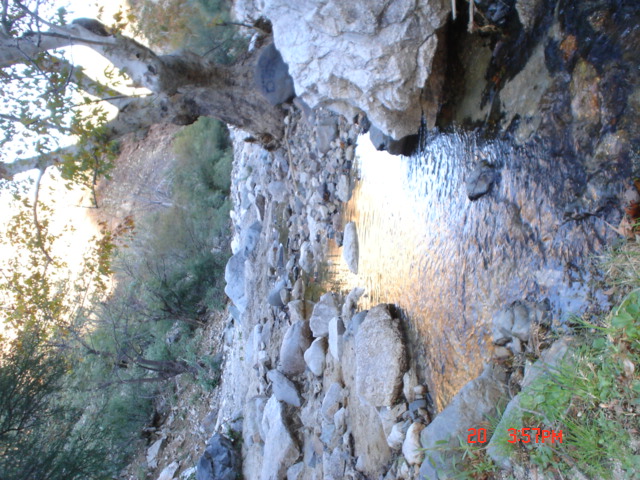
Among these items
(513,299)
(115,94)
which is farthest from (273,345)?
(513,299)

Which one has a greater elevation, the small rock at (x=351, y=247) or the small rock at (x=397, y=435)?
the small rock at (x=351, y=247)

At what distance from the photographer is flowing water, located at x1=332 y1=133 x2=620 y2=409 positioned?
2.26m

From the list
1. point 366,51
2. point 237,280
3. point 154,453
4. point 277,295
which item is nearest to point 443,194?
point 366,51

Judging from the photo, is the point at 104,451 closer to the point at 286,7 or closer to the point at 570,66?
the point at 286,7

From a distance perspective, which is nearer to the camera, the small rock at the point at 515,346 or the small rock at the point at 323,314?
the small rock at the point at 515,346

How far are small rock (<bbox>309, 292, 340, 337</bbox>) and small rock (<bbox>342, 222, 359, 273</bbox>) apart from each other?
0.35m

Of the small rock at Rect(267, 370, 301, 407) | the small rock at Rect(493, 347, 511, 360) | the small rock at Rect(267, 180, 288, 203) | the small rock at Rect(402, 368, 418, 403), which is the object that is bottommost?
the small rock at Rect(267, 370, 301, 407)

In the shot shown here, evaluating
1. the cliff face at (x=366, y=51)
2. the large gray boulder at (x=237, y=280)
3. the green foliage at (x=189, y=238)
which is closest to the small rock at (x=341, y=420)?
the cliff face at (x=366, y=51)

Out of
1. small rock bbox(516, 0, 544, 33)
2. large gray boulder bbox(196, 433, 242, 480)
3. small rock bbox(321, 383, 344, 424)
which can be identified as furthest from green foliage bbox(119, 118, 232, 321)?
small rock bbox(516, 0, 544, 33)

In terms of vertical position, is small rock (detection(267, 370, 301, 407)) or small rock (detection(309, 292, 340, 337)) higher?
small rock (detection(309, 292, 340, 337))

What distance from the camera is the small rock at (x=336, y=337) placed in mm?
3785

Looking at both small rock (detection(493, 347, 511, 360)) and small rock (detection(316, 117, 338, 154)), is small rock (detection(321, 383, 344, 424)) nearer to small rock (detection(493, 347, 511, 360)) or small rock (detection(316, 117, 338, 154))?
small rock (detection(493, 347, 511, 360))

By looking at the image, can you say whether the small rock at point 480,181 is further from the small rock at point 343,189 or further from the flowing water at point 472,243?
the small rock at point 343,189

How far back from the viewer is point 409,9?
2791mm
